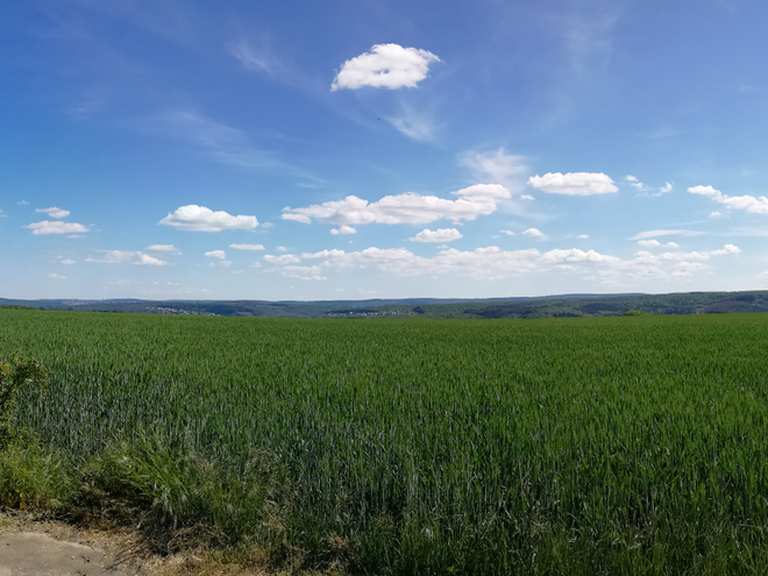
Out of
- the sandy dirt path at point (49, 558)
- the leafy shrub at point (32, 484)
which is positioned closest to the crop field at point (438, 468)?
the leafy shrub at point (32, 484)

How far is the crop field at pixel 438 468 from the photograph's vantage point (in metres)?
4.35

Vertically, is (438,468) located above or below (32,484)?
above

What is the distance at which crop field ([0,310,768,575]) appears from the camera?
4.35 metres

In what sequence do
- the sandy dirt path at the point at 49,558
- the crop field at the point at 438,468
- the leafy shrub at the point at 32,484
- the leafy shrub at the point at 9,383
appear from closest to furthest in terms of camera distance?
the crop field at the point at 438,468
the sandy dirt path at the point at 49,558
the leafy shrub at the point at 32,484
the leafy shrub at the point at 9,383

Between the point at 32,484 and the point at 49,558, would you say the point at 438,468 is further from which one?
the point at 32,484

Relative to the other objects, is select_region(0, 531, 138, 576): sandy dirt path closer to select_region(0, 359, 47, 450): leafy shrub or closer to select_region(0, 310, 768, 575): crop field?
select_region(0, 310, 768, 575): crop field

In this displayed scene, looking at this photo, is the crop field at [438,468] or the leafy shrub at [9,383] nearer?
the crop field at [438,468]

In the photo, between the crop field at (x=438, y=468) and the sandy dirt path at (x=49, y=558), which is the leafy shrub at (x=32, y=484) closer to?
the crop field at (x=438, y=468)

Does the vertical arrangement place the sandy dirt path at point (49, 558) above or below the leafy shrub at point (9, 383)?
below

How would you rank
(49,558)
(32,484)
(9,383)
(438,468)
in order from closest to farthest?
(49,558)
(438,468)
(32,484)
(9,383)

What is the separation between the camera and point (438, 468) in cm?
558

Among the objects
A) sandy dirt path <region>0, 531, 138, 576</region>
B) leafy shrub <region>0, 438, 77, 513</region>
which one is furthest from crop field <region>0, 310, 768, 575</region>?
sandy dirt path <region>0, 531, 138, 576</region>

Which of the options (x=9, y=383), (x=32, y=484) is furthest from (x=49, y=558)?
(x=9, y=383)

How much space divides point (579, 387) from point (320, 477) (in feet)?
19.9
